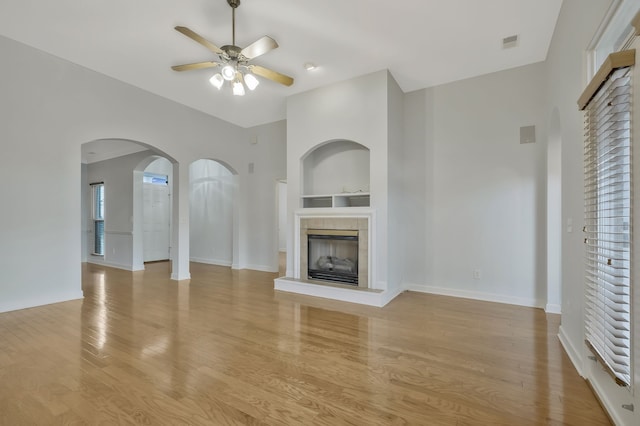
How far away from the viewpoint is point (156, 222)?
26.7 feet

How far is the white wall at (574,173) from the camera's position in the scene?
2083 mm

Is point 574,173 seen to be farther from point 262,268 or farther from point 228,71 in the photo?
point 262,268

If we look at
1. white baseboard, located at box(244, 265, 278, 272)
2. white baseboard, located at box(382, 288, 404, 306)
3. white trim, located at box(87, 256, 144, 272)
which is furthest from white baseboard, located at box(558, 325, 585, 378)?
white trim, located at box(87, 256, 144, 272)

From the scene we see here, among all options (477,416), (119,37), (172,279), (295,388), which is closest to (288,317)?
(295,388)

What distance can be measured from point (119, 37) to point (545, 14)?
192 inches

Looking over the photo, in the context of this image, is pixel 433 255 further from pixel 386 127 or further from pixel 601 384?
pixel 601 384

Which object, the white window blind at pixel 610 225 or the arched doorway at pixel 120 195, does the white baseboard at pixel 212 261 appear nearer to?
the arched doorway at pixel 120 195

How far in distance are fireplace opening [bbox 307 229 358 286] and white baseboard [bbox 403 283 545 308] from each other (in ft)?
3.36

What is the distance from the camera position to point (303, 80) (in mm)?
4715

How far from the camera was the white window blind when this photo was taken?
1.63m

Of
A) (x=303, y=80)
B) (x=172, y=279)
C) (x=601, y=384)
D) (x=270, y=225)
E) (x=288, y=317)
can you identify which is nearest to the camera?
(x=601, y=384)

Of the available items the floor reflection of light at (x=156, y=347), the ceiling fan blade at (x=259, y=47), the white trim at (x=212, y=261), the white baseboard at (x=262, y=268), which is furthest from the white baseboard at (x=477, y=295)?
the white trim at (x=212, y=261)

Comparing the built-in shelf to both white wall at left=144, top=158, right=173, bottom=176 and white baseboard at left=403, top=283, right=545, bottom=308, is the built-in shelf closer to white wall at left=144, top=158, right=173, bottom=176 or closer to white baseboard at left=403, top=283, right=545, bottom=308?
white baseboard at left=403, top=283, right=545, bottom=308

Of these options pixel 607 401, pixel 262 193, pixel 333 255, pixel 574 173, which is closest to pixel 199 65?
pixel 333 255
